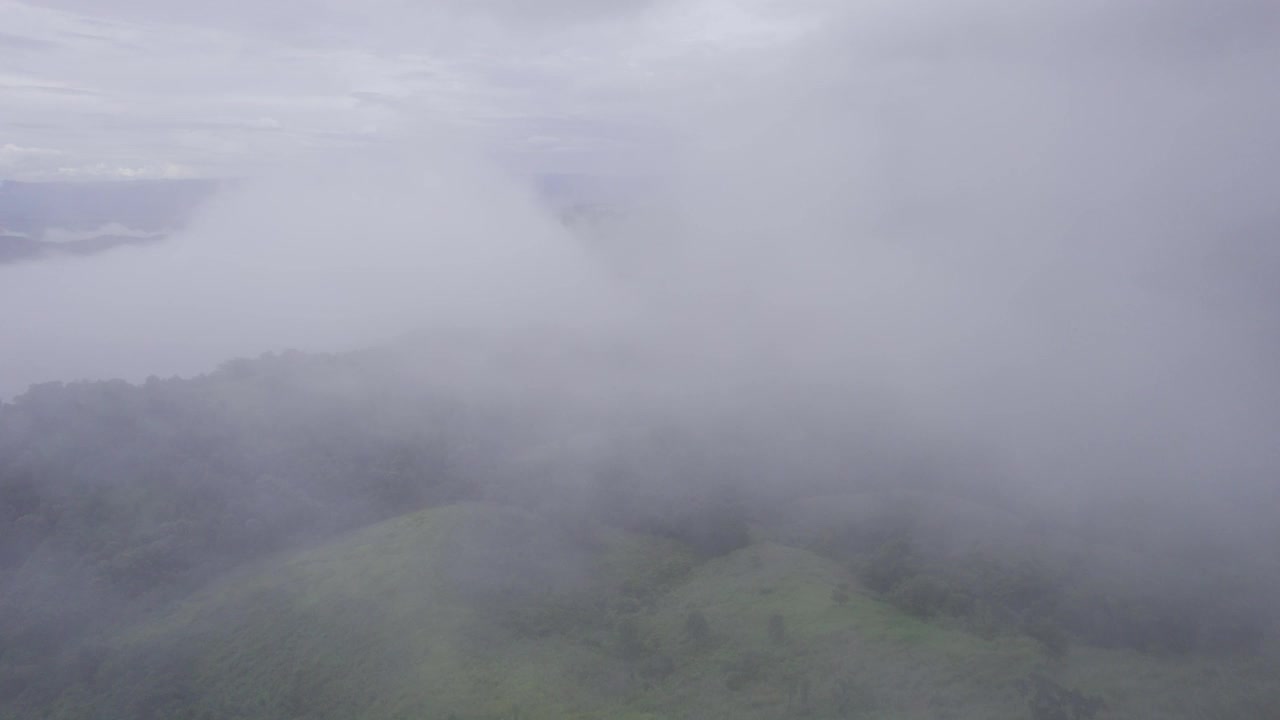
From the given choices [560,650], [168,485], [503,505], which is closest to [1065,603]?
[560,650]

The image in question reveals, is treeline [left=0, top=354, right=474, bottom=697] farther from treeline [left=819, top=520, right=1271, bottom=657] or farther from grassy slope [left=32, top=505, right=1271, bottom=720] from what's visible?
treeline [left=819, top=520, right=1271, bottom=657]

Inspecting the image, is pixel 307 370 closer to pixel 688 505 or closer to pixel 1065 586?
pixel 688 505

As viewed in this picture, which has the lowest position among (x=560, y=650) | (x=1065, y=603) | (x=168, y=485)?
(x=168, y=485)

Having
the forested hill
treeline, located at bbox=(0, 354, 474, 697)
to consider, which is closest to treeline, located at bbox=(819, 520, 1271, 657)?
the forested hill

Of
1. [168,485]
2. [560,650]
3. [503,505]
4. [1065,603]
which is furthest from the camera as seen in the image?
Result: [168,485]

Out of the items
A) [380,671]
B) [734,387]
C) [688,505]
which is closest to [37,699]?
[380,671]

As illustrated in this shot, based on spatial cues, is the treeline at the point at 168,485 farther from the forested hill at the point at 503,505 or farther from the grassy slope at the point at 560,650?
the grassy slope at the point at 560,650

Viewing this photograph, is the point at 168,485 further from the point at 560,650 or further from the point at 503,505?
the point at 560,650
